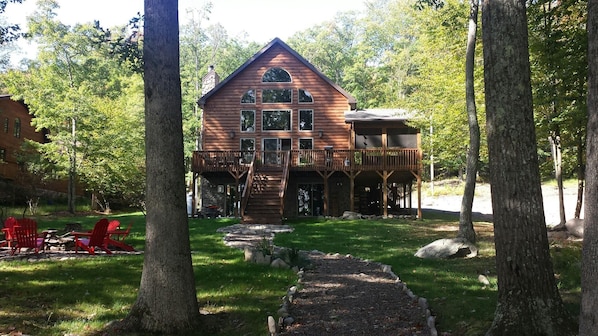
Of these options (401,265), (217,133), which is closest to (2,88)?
(217,133)

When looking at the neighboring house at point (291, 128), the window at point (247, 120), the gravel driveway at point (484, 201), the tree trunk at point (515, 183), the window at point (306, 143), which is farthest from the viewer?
the gravel driveway at point (484, 201)

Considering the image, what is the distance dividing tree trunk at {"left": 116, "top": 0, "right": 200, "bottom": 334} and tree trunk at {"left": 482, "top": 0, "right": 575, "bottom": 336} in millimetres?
3080

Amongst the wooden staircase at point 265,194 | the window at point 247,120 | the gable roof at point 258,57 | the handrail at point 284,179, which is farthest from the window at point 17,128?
the handrail at point 284,179

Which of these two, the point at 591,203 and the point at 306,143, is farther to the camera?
the point at 306,143

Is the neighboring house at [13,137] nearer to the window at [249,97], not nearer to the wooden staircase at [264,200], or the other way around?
the window at [249,97]

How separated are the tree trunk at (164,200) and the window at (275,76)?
66.8 feet

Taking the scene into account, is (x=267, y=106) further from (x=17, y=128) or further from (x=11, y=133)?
(x=17, y=128)

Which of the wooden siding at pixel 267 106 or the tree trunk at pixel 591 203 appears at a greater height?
the wooden siding at pixel 267 106

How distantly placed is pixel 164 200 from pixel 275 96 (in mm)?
20845

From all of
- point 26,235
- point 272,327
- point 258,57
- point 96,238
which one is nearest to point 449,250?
point 272,327

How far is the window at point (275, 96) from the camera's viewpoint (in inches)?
984

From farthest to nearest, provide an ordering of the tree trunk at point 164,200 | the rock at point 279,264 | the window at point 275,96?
the window at point 275,96, the rock at point 279,264, the tree trunk at point 164,200

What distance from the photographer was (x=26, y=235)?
9406mm

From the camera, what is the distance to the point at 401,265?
29.6 feet
